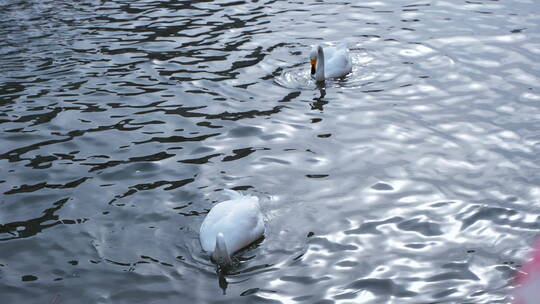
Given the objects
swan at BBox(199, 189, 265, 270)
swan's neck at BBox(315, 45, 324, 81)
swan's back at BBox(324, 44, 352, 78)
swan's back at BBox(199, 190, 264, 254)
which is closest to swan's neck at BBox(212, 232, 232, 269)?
swan at BBox(199, 189, 265, 270)

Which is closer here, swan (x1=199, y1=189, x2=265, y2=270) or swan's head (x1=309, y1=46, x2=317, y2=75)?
swan (x1=199, y1=189, x2=265, y2=270)

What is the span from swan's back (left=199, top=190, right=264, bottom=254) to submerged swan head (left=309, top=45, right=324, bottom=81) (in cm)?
501

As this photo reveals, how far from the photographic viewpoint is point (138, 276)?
7.98 m

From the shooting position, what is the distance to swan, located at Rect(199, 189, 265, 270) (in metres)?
7.99

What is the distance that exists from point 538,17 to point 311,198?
30.5ft

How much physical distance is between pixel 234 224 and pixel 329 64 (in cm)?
586

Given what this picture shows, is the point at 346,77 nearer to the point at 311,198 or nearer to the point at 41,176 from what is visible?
the point at 311,198

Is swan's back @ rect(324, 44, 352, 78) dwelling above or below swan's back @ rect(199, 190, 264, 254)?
above

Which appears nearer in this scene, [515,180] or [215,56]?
[515,180]

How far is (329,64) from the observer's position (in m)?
13.5

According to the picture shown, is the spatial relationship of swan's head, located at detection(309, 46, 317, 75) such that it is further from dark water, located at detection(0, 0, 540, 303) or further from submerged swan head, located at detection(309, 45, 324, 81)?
dark water, located at detection(0, 0, 540, 303)

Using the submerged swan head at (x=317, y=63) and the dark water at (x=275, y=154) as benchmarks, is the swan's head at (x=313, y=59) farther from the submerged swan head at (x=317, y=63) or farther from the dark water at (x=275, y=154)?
the dark water at (x=275, y=154)

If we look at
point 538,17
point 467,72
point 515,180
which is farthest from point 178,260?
point 538,17

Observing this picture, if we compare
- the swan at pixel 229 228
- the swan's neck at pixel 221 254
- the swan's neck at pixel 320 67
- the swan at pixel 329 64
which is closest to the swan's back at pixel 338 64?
the swan at pixel 329 64
